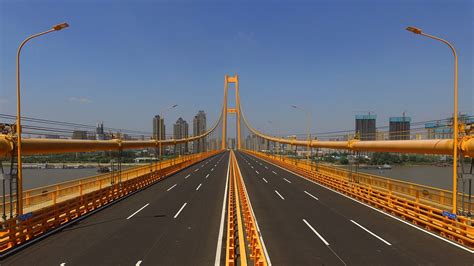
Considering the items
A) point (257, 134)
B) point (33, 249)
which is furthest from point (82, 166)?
point (33, 249)

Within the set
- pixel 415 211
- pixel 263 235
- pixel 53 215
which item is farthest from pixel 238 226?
pixel 415 211

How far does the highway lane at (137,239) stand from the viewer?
11008 mm

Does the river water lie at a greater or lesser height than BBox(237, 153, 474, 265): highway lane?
lesser

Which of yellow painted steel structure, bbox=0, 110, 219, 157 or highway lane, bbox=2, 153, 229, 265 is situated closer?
highway lane, bbox=2, 153, 229, 265

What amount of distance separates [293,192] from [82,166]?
393 ft

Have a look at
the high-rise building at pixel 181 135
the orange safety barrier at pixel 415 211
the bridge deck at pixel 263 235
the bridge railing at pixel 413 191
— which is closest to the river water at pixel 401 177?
the high-rise building at pixel 181 135

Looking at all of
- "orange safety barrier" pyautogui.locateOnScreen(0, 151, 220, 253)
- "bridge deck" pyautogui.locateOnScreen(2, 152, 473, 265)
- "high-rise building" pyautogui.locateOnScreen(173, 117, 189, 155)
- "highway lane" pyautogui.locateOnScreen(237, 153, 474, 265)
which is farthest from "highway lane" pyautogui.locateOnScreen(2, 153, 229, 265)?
"high-rise building" pyautogui.locateOnScreen(173, 117, 189, 155)

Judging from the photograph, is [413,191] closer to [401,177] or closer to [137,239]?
[137,239]

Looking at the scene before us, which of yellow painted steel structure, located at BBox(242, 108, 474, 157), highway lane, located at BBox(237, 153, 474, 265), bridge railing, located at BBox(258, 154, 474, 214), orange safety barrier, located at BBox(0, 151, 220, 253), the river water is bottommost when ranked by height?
the river water

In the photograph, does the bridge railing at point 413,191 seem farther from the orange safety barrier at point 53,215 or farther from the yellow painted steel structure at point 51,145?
the yellow painted steel structure at point 51,145

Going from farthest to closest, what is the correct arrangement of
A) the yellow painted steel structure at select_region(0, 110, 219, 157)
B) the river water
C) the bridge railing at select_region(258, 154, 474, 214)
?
the river water < the bridge railing at select_region(258, 154, 474, 214) < the yellow painted steel structure at select_region(0, 110, 219, 157)

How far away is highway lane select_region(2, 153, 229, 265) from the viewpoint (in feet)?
36.1

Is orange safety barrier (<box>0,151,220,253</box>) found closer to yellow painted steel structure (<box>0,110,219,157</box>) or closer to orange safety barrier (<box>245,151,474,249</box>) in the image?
yellow painted steel structure (<box>0,110,219,157</box>)

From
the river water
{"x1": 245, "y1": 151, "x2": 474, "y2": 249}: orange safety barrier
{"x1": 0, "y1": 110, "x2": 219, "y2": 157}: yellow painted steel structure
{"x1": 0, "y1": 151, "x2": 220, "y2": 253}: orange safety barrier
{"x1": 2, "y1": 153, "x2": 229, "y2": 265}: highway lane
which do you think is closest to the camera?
{"x1": 2, "y1": 153, "x2": 229, "y2": 265}: highway lane
